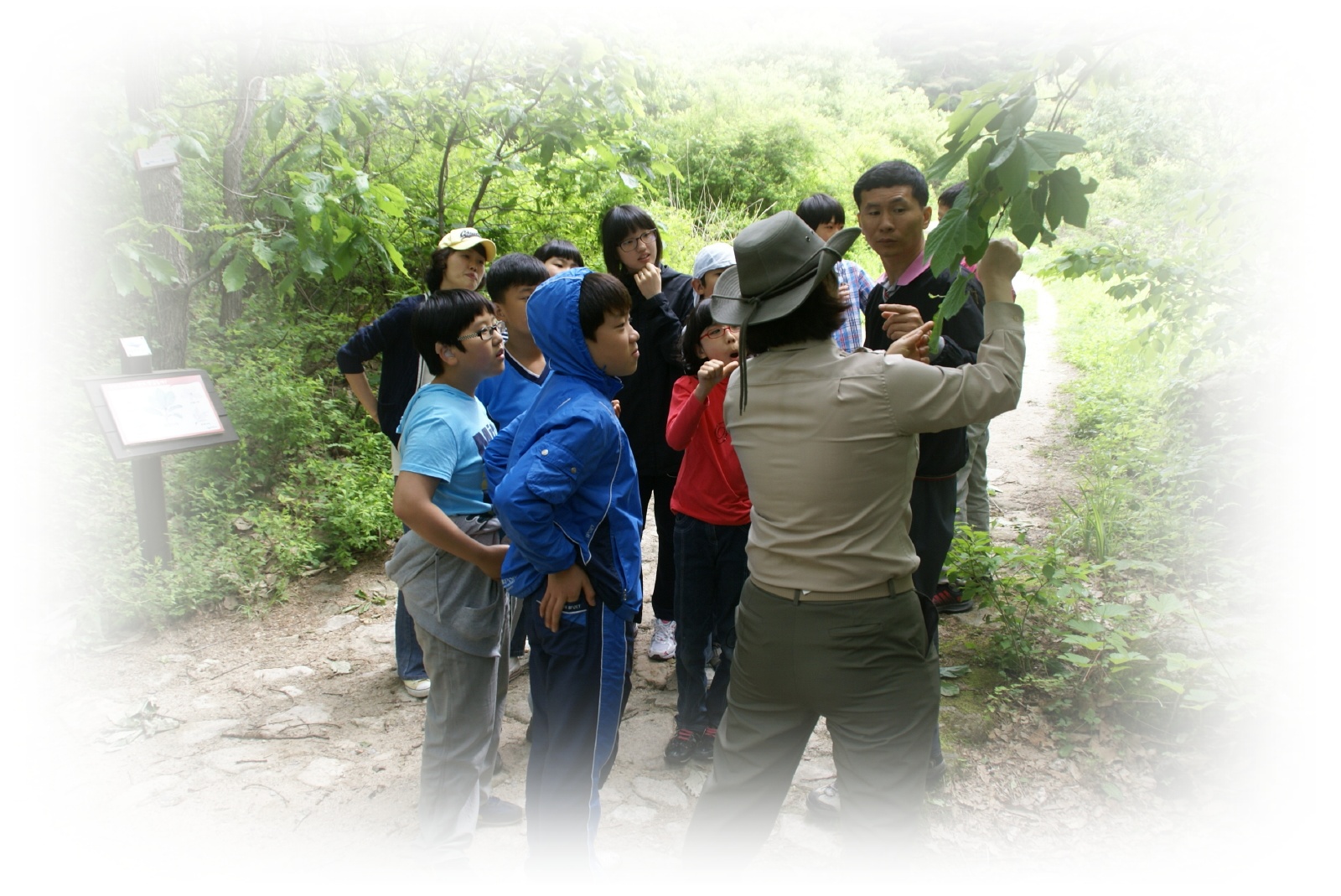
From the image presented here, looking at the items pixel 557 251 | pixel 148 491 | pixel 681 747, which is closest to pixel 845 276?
pixel 557 251

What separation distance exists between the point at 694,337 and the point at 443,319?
2.76 ft

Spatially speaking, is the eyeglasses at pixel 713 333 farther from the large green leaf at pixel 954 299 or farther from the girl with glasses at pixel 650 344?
the large green leaf at pixel 954 299

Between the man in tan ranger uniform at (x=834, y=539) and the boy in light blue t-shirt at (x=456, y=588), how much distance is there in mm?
862

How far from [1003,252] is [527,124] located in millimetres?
4721

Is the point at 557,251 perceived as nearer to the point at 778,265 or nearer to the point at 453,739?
the point at 778,265

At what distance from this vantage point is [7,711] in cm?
343

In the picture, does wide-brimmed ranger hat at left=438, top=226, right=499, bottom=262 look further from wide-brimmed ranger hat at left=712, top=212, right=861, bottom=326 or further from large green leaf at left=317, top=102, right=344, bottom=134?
wide-brimmed ranger hat at left=712, top=212, right=861, bottom=326

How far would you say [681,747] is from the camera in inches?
121

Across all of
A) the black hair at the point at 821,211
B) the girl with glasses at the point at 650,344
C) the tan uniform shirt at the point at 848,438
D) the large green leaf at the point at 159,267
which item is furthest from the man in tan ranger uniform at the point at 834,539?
the large green leaf at the point at 159,267

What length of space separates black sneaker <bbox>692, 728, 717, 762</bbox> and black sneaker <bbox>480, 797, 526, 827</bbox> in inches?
26.2

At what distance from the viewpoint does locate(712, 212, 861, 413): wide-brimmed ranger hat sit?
1.89 m

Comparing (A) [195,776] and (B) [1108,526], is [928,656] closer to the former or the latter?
(A) [195,776]

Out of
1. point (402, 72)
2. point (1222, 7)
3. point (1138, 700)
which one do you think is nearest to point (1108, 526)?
point (1138, 700)

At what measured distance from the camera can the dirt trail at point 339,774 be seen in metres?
2.62
